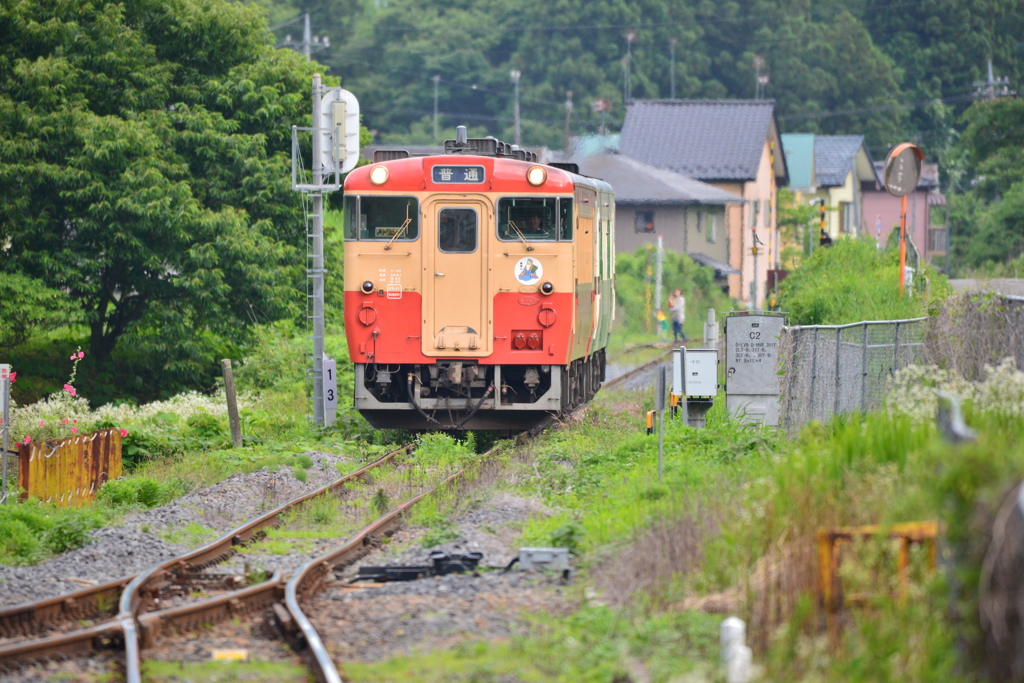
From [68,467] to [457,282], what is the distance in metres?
4.76

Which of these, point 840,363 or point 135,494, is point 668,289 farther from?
Answer: point 135,494

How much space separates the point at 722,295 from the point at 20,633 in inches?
1563

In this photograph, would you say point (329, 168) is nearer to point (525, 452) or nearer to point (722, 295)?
point (525, 452)

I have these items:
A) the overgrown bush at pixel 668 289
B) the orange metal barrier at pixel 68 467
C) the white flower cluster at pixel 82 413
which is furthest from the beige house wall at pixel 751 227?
the orange metal barrier at pixel 68 467

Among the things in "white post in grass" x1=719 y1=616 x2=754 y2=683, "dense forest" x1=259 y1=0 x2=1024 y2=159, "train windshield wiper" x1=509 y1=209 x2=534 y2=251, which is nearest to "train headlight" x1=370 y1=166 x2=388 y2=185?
"train windshield wiper" x1=509 y1=209 x2=534 y2=251

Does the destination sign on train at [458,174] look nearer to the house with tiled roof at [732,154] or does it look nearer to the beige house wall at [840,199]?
the house with tiled roof at [732,154]

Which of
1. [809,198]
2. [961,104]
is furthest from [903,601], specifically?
[961,104]

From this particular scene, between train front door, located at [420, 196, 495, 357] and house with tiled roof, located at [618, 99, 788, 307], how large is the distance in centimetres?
3441

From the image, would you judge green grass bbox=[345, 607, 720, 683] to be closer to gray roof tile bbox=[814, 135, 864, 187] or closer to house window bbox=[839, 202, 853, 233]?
gray roof tile bbox=[814, 135, 864, 187]

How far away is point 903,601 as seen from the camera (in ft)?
20.0

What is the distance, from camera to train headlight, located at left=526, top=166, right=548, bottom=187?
15.0 m

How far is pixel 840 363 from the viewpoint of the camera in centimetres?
1392

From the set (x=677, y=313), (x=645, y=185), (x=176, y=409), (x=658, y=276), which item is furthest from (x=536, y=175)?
(x=645, y=185)

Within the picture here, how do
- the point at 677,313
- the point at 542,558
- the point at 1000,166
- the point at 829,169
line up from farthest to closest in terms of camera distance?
the point at 829,169, the point at 1000,166, the point at 677,313, the point at 542,558
